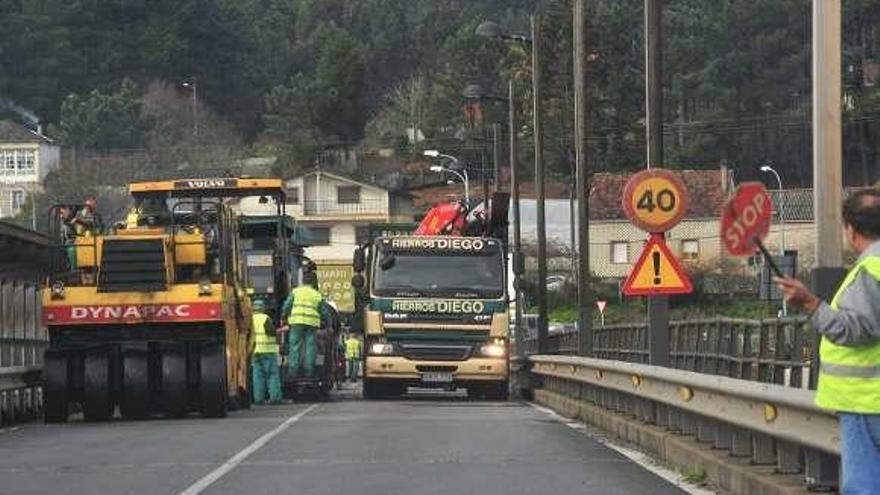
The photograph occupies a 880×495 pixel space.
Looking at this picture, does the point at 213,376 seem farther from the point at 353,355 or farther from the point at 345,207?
the point at 345,207

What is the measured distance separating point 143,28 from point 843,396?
101m

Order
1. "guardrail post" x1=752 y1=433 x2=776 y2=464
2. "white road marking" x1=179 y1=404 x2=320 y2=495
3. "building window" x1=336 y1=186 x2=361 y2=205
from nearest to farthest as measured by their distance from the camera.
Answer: "guardrail post" x1=752 y1=433 x2=776 y2=464 → "white road marking" x1=179 y1=404 x2=320 y2=495 → "building window" x1=336 y1=186 x2=361 y2=205

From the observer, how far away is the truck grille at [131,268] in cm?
1917

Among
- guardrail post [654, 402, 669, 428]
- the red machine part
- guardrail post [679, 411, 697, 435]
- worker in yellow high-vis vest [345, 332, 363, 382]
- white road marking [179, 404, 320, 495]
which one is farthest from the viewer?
worker in yellow high-vis vest [345, 332, 363, 382]

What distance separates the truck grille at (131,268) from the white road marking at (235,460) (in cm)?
253

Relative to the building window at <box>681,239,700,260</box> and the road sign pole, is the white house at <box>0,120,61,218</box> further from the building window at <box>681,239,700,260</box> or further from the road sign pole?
the road sign pole

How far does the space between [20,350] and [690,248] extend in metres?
59.8

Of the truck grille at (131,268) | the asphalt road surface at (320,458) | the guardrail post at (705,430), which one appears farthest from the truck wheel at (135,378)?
the guardrail post at (705,430)

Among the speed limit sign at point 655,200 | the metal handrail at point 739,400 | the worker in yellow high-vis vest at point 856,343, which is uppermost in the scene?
the speed limit sign at point 655,200

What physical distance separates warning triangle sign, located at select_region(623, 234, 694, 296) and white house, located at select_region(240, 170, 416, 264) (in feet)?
232

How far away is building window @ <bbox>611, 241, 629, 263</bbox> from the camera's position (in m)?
81.7

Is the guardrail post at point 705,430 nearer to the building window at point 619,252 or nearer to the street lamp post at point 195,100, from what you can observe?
the building window at point 619,252

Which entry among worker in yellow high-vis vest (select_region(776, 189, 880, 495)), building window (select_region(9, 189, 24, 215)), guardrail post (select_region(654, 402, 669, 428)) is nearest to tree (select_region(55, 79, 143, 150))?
building window (select_region(9, 189, 24, 215))

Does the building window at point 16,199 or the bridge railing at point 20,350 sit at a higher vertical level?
the building window at point 16,199
